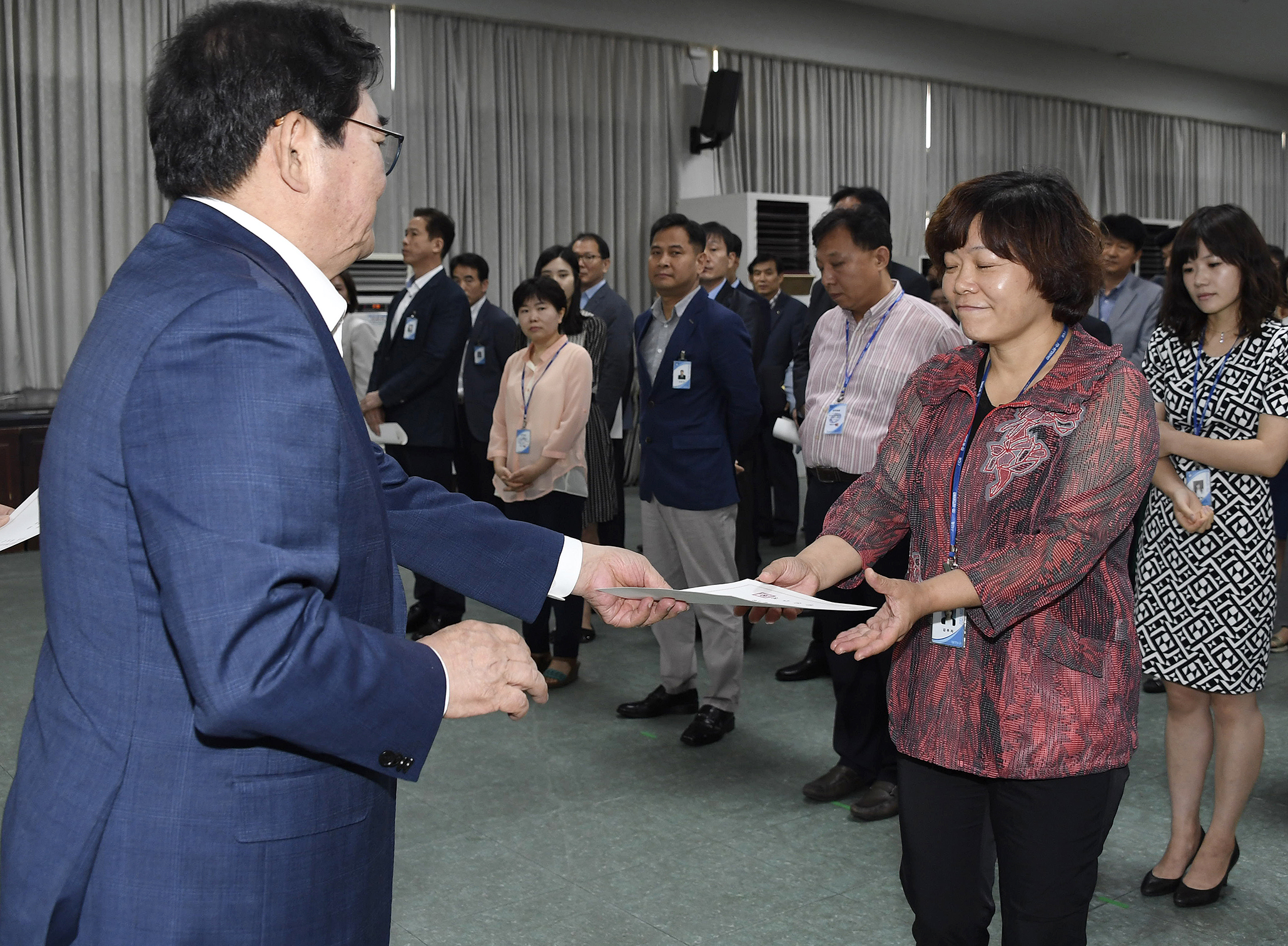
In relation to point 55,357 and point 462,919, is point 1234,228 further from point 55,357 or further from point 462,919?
point 55,357

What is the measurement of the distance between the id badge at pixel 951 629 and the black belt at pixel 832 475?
1.54 meters

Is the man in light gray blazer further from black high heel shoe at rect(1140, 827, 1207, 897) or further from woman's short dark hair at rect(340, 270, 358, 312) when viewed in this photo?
woman's short dark hair at rect(340, 270, 358, 312)

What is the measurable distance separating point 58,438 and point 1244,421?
7.88 feet

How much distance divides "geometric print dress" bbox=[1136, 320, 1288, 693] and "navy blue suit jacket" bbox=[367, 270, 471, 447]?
3170mm

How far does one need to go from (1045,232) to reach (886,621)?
0.64 meters

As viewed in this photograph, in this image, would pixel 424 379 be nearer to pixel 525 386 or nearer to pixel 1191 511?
pixel 525 386

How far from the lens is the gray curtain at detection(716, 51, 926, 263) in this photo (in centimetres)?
1003

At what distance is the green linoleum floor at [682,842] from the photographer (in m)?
2.54

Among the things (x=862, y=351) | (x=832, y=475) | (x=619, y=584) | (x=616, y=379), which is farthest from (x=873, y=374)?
(x=616, y=379)

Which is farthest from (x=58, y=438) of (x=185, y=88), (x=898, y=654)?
(x=898, y=654)

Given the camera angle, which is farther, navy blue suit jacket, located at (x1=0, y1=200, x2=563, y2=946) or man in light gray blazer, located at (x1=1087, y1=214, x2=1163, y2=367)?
man in light gray blazer, located at (x1=1087, y1=214, x2=1163, y2=367)

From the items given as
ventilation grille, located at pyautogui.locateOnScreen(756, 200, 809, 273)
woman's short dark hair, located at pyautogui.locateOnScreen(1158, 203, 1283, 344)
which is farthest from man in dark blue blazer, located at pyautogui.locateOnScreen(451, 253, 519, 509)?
ventilation grille, located at pyautogui.locateOnScreen(756, 200, 809, 273)

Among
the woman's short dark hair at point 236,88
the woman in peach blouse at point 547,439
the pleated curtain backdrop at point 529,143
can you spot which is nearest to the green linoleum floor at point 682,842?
the woman in peach blouse at point 547,439

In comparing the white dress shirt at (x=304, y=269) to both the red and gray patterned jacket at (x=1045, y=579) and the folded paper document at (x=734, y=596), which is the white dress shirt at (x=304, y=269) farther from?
the red and gray patterned jacket at (x=1045, y=579)
